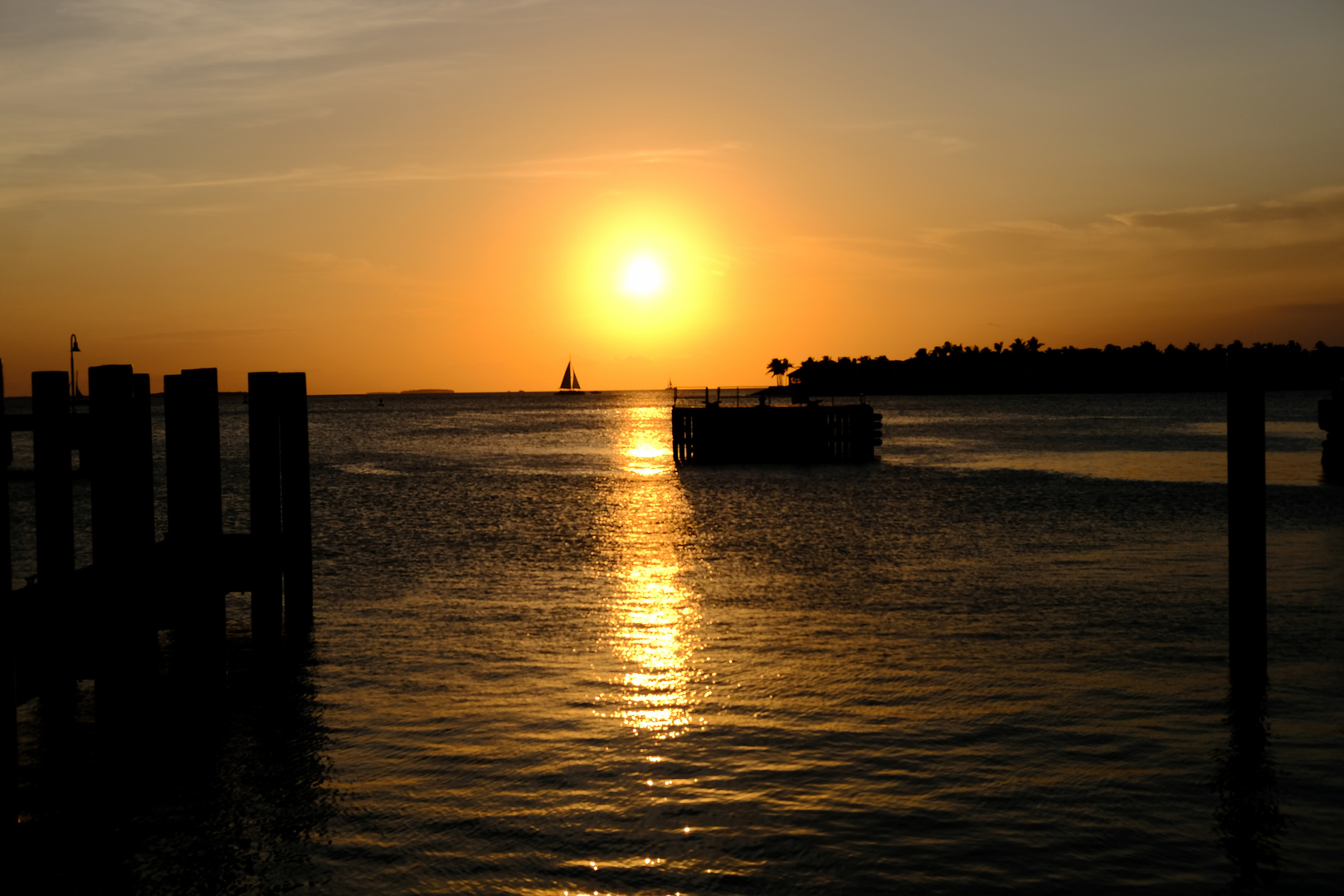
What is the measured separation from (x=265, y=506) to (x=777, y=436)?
4415cm

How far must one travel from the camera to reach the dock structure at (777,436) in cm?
5494

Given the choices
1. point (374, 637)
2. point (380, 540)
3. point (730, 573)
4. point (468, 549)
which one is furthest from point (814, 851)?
point (380, 540)

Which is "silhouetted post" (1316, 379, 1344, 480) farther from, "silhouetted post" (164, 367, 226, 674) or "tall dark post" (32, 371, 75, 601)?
"tall dark post" (32, 371, 75, 601)

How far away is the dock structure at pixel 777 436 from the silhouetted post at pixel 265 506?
42.0 m

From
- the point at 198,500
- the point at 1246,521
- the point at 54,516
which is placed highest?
the point at 198,500

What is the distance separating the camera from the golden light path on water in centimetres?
1037

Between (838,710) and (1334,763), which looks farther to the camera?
(838,710)

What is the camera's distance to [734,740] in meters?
9.38

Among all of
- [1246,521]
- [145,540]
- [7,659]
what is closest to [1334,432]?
[1246,521]

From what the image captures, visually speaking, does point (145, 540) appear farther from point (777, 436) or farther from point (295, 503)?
point (777, 436)

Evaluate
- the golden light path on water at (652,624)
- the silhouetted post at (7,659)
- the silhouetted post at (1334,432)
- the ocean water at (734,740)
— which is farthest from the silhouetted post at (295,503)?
the silhouetted post at (1334,432)

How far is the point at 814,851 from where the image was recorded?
7.18 m

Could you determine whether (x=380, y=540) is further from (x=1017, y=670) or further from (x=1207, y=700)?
(x=1207, y=700)

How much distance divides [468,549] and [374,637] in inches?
379
